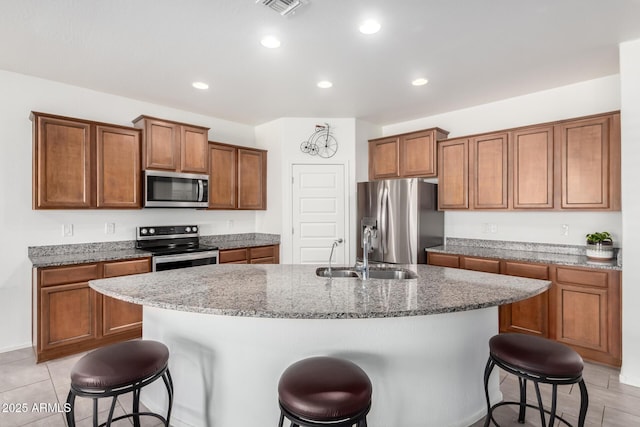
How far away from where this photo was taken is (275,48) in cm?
267

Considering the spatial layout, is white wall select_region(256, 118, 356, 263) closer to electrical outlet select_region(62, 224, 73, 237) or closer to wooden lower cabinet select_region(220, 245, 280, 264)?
wooden lower cabinet select_region(220, 245, 280, 264)

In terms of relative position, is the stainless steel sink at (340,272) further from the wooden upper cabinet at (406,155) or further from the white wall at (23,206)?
the white wall at (23,206)

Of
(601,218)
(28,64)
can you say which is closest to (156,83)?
(28,64)

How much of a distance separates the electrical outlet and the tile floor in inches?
48.1

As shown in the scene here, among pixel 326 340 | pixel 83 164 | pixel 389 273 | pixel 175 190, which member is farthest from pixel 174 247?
pixel 326 340

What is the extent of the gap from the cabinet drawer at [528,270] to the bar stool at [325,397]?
2.56 meters

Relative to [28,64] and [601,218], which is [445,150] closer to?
[601,218]

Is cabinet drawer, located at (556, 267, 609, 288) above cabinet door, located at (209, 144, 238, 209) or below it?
below

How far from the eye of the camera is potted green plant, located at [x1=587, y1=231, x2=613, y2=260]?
9.84 feet

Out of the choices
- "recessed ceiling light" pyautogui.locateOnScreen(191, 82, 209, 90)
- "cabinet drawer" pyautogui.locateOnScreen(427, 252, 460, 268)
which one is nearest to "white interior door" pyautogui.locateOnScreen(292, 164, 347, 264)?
"cabinet drawer" pyautogui.locateOnScreen(427, 252, 460, 268)

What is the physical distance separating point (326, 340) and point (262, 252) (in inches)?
116

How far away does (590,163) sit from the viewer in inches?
122

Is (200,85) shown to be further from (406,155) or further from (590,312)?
(590,312)

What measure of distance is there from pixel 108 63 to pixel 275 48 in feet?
5.09
